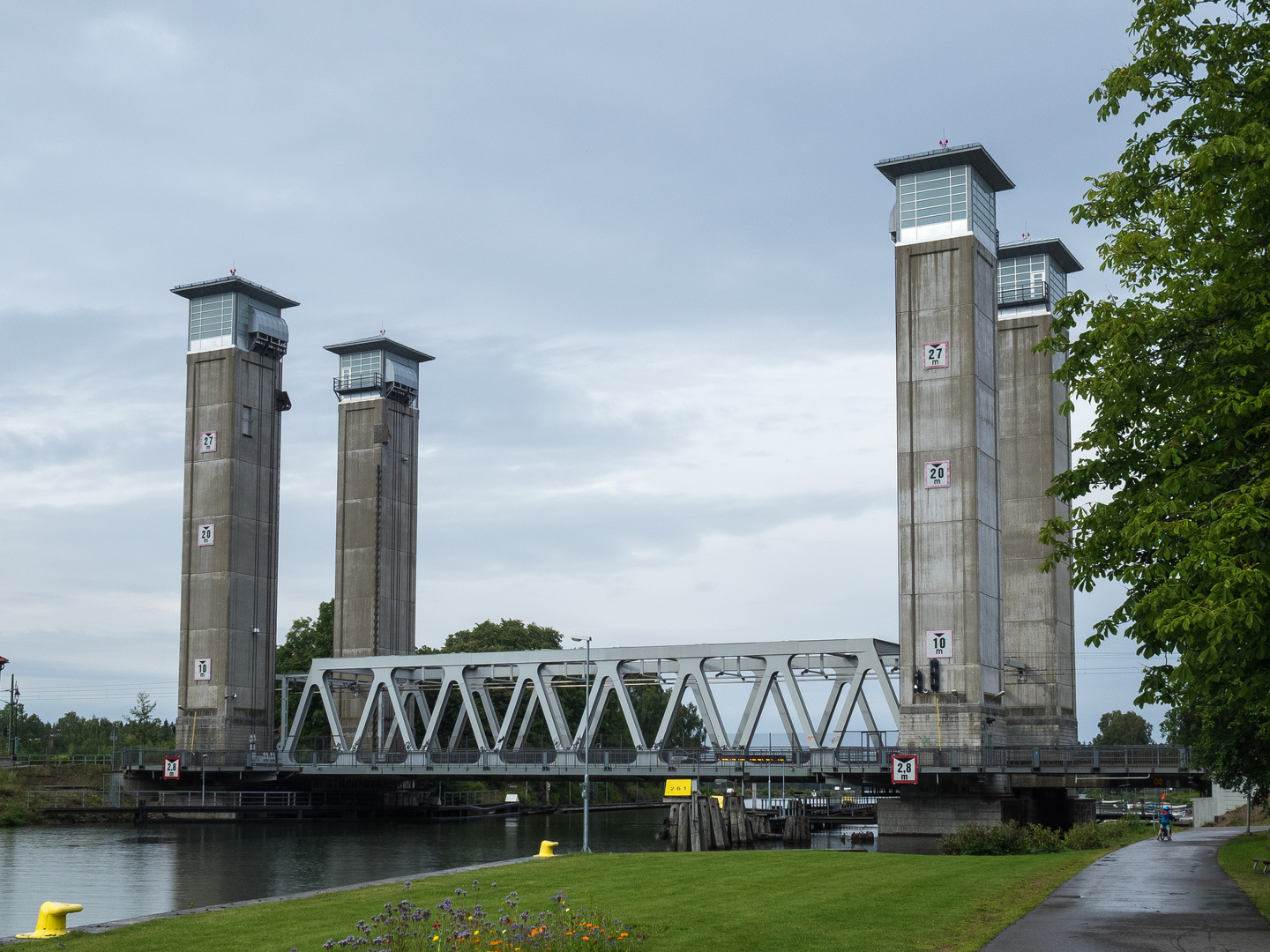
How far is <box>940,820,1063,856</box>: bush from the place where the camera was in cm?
4800

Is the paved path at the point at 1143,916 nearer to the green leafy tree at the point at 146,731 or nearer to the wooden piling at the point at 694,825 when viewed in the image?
the wooden piling at the point at 694,825

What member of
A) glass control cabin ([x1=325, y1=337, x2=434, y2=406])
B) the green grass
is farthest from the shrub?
glass control cabin ([x1=325, y1=337, x2=434, y2=406])

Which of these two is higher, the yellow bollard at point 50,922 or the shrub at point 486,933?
the shrub at point 486,933

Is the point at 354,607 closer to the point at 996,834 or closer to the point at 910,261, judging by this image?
the point at 910,261

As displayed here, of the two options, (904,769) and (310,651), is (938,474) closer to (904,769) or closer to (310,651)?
(904,769)


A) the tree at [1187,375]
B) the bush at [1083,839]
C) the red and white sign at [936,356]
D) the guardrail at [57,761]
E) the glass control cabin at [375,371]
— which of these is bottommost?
the guardrail at [57,761]

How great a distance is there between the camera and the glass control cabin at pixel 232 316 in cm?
9175

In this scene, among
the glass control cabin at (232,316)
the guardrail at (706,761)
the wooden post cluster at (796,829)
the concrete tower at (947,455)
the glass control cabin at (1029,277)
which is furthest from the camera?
the glass control cabin at (232,316)

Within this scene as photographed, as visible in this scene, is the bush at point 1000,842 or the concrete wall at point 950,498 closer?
the bush at point 1000,842

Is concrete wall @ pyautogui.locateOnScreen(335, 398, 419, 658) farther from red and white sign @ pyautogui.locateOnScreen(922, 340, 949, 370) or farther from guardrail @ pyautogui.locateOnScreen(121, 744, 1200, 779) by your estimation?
red and white sign @ pyautogui.locateOnScreen(922, 340, 949, 370)

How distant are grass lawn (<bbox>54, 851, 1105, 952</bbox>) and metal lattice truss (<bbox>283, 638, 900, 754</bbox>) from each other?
32.1 metres

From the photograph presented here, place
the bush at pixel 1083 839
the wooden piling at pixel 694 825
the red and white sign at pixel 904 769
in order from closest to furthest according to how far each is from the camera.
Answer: the bush at pixel 1083 839, the wooden piling at pixel 694 825, the red and white sign at pixel 904 769

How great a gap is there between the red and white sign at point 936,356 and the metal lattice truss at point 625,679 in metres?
14.4

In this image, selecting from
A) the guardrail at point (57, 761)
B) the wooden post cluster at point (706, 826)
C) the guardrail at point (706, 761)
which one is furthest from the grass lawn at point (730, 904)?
the guardrail at point (57, 761)
